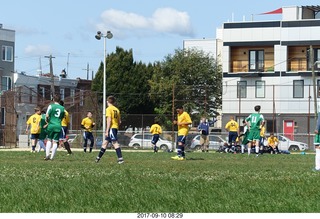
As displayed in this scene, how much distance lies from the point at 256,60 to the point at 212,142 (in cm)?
2295

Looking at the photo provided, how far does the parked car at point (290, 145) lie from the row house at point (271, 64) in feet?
42.2

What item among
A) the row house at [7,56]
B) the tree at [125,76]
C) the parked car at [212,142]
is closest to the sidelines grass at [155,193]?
the parked car at [212,142]

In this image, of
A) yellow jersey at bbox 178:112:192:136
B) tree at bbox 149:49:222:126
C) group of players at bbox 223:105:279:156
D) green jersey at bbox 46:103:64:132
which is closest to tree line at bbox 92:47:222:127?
tree at bbox 149:49:222:126

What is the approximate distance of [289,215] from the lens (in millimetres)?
7551

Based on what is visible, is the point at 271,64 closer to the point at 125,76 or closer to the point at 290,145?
the point at 125,76

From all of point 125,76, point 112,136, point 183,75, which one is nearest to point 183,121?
point 112,136

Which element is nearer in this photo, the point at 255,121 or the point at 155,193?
the point at 155,193

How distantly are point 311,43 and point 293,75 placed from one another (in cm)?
338

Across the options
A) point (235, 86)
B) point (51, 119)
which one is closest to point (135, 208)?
point (51, 119)

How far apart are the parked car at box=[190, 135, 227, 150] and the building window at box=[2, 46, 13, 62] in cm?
4356

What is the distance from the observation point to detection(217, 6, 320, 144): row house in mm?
67125

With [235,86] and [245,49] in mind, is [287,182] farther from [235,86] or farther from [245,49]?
[245,49]

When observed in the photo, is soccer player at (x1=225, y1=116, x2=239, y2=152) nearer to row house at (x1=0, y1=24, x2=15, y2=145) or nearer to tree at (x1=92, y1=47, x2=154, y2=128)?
tree at (x1=92, y1=47, x2=154, y2=128)

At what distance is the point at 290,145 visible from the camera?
52.9 meters
